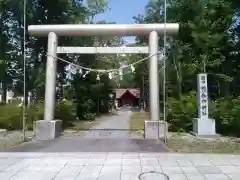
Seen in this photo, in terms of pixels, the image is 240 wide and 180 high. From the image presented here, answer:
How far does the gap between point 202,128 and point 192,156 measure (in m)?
5.92

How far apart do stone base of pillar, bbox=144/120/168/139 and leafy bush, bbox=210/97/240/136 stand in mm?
3668

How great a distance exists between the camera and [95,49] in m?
14.1

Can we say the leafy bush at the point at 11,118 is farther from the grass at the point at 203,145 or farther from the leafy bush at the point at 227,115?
the leafy bush at the point at 227,115

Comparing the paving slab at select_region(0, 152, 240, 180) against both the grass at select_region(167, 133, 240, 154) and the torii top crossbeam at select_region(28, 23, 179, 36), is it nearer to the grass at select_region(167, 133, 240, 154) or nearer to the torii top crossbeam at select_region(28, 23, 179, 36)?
the grass at select_region(167, 133, 240, 154)

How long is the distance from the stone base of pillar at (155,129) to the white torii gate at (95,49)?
26 cm

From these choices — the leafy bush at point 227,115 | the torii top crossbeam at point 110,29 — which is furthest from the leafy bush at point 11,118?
the leafy bush at point 227,115

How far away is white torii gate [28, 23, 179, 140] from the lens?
13.6 m

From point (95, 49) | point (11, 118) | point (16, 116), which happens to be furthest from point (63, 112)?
point (95, 49)

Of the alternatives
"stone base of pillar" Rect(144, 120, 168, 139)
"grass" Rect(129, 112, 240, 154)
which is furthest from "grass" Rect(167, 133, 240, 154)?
"stone base of pillar" Rect(144, 120, 168, 139)

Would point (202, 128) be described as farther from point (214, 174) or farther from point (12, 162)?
point (12, 162)

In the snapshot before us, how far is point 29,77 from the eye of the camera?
22.4 metres

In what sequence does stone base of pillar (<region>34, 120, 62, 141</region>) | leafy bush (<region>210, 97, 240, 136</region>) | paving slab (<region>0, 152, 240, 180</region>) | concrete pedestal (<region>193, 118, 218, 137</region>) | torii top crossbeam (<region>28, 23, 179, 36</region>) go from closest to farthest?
1. paving slab (<region>0, 152, 240, 180</region>)
2. stone base of pillar (<region>34, 120, 62, 141</region>)
3. torii top crossbeam (<region>28, 23, 179, 36</region>)
4. concrete pedestal (<region>193, 118, 218, 137</region>)
5. leafy bush (<region>210, 97, 240, 136</region>)

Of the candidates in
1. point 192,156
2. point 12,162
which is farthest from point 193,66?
point 12,162

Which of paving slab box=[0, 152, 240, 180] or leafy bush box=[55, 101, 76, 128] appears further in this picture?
leafy bush box=[55, 101, 76, 128]
